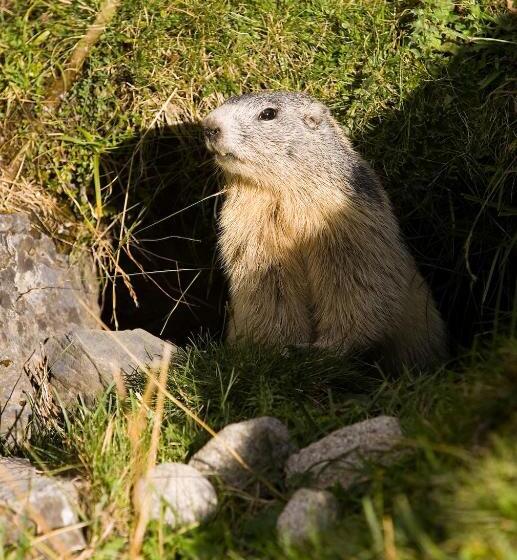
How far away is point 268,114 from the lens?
5934 millimetres

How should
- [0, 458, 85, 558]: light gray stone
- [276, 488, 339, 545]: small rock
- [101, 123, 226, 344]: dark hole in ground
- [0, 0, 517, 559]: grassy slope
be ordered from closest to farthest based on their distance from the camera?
[276, 488, 339, 545]: small rock < [0, 458, 85, 558]: light gray stone < [0, 0, 517, 559]: grassy slope < [101, 123, 226, 344]: dark hole in ground

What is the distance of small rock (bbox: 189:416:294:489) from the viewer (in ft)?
12.5

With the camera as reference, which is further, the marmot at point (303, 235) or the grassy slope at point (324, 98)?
the grassy slope at point (324, 98)

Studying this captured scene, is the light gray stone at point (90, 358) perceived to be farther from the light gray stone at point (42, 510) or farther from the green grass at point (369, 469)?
the light gray stone at point (42, 510)

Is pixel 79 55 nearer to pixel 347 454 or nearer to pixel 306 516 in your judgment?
pixel 347 454

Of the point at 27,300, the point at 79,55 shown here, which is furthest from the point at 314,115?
the point at 27,300

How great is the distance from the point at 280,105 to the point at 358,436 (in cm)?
290

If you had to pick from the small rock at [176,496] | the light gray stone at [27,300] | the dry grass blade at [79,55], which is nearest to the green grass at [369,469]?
the small rock at [176,496]

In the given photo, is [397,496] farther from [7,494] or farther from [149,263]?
[149,263]

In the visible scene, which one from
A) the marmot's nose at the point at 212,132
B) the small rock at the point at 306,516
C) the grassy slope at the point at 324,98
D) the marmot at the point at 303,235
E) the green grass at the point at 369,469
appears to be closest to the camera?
the green grass at the point at 369,469

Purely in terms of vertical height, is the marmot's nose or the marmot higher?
the marmot's nose

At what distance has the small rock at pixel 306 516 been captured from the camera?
3150 millimetres

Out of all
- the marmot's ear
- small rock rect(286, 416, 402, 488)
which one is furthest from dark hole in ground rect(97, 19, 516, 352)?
small rock rect(286, 416, 402, 488)

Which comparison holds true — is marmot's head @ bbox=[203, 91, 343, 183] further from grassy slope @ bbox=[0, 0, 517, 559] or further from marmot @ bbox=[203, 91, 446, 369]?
grassy slope @ bbox=[0, 0, 517, 559]
